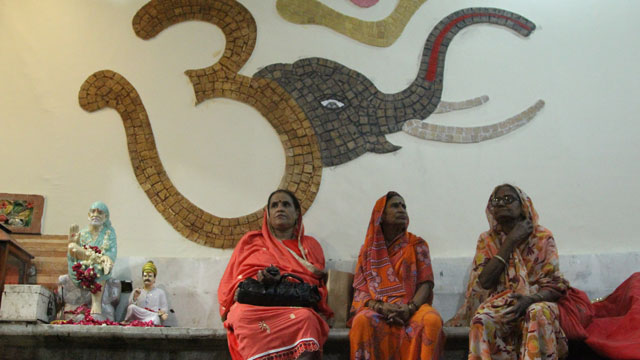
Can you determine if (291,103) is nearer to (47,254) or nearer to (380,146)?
(380,146)

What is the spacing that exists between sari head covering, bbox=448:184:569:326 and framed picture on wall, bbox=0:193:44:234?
3.21 m

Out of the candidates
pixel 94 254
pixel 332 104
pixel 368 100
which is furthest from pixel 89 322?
pixel 368 100

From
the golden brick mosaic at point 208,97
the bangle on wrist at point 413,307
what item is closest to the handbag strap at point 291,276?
the bangle on wrist at point 413,307

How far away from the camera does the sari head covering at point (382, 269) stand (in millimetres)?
4781

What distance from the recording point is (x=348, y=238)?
227 inches

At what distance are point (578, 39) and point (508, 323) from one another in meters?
2.87

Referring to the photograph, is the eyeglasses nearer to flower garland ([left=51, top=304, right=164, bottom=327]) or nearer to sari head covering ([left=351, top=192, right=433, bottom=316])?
sari head covering ([left=351, top=192, right=433, bottom=316])

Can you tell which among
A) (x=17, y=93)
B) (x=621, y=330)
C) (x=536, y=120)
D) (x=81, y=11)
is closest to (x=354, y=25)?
(x=536, y=120)

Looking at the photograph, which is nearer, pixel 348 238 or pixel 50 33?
pixel 348 238

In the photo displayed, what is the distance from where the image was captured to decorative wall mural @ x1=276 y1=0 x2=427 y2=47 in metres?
6.25

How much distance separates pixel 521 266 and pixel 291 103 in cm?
235

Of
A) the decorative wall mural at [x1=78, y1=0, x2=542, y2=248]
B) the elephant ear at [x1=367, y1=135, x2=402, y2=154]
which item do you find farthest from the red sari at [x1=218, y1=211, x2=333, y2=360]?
the elephant ear at [x1=367, y1=135, x2=402, y2=154]

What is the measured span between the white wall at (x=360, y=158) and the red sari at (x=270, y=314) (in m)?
0.63

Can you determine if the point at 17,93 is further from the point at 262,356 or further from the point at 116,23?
the point at 262,356
